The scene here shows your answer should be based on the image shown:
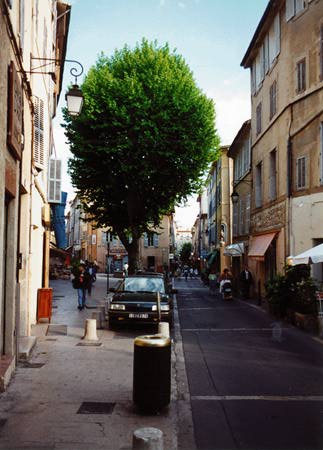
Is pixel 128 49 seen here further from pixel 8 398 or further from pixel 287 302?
pixel 8 398

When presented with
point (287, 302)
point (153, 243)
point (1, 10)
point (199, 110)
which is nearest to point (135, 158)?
point (199, 110)

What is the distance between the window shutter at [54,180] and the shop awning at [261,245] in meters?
9.32

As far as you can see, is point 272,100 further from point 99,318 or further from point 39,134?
point 99,318

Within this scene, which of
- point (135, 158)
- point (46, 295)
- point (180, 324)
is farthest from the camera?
point (135, 158)

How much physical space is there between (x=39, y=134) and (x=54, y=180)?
2.79 meters

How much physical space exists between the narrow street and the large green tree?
12878 millimetres

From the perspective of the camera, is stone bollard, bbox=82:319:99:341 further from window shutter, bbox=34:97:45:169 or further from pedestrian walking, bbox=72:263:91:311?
pedestrian walking, bbox=72:263:91:311

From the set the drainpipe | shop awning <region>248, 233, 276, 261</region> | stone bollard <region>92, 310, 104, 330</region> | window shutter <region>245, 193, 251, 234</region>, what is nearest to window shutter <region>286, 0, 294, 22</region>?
the drainpipe

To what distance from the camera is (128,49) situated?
26750mm

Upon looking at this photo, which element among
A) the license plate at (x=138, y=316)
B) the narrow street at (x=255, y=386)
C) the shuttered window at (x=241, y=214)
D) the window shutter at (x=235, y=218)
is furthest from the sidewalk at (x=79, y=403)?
the window shutter at (x=235, y=218)

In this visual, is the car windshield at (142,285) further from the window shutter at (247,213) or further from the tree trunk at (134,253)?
the tree trunk at (134,253)

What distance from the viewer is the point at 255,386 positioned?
7.87 meters

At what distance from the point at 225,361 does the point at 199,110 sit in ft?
60.4

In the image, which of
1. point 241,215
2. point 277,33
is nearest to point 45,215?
point 277,33
